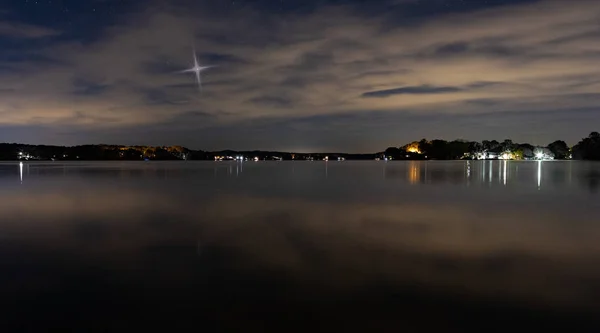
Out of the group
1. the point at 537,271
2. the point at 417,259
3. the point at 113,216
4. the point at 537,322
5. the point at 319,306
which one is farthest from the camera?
the point at 113,216

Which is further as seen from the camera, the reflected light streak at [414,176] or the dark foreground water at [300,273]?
the reflected light streak at [414,176]

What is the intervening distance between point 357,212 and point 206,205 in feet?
32.0

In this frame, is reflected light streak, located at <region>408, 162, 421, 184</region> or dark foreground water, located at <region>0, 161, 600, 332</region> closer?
dark foreground water, located at <region>0, 161, 600, 332</region>

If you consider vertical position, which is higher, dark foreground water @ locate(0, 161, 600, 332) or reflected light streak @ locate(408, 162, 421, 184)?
dark foreground water @ locate(0, 161, 600, 332)

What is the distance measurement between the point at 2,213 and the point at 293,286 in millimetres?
21122

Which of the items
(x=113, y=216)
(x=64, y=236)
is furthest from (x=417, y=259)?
(x=113, y=216)

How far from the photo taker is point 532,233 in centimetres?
1744

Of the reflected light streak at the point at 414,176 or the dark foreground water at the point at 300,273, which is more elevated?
the dark foreground water at the point at 300,273

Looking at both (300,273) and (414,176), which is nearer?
(300,273)

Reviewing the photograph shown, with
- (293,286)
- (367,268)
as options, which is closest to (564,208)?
(367,268)

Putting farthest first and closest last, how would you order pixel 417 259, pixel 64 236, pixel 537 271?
1. pixel 64 236
2. pixel 417 259
3. pixel 537 271

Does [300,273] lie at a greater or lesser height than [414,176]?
greater

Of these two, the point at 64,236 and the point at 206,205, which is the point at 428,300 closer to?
the point at 64,236

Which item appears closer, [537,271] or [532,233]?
[537,271]
